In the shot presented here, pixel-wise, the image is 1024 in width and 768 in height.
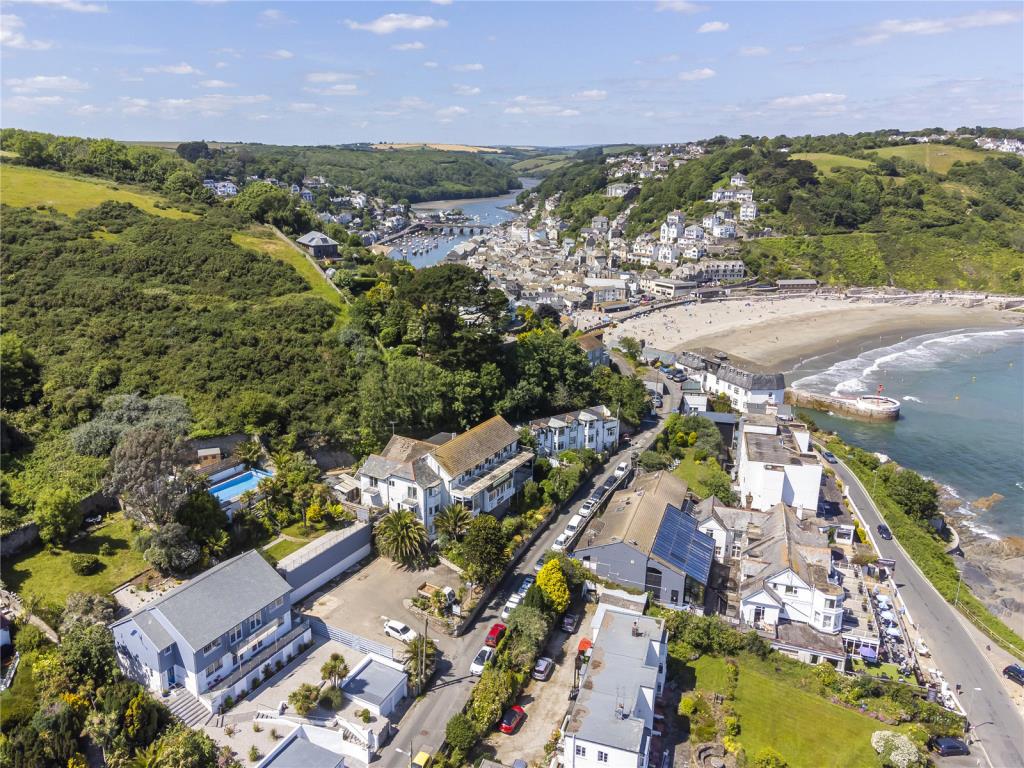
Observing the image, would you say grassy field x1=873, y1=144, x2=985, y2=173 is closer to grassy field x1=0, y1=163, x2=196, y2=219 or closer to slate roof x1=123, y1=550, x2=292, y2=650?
grassy field x1=0, y1=163, x2=196, y2=219

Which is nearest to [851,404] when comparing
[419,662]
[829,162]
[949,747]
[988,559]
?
[988,559]

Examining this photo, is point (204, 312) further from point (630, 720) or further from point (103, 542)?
point (630, 720)

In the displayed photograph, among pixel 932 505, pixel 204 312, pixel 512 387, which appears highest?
pixel 204 312

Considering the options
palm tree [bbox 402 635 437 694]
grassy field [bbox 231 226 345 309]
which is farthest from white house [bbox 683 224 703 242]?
palm tree [bbox 402 635 437 694]

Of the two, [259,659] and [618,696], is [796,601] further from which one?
[259,659]

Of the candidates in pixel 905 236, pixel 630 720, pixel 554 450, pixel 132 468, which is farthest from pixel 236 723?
pixel 905 236

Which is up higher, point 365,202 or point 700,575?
point 365,202
